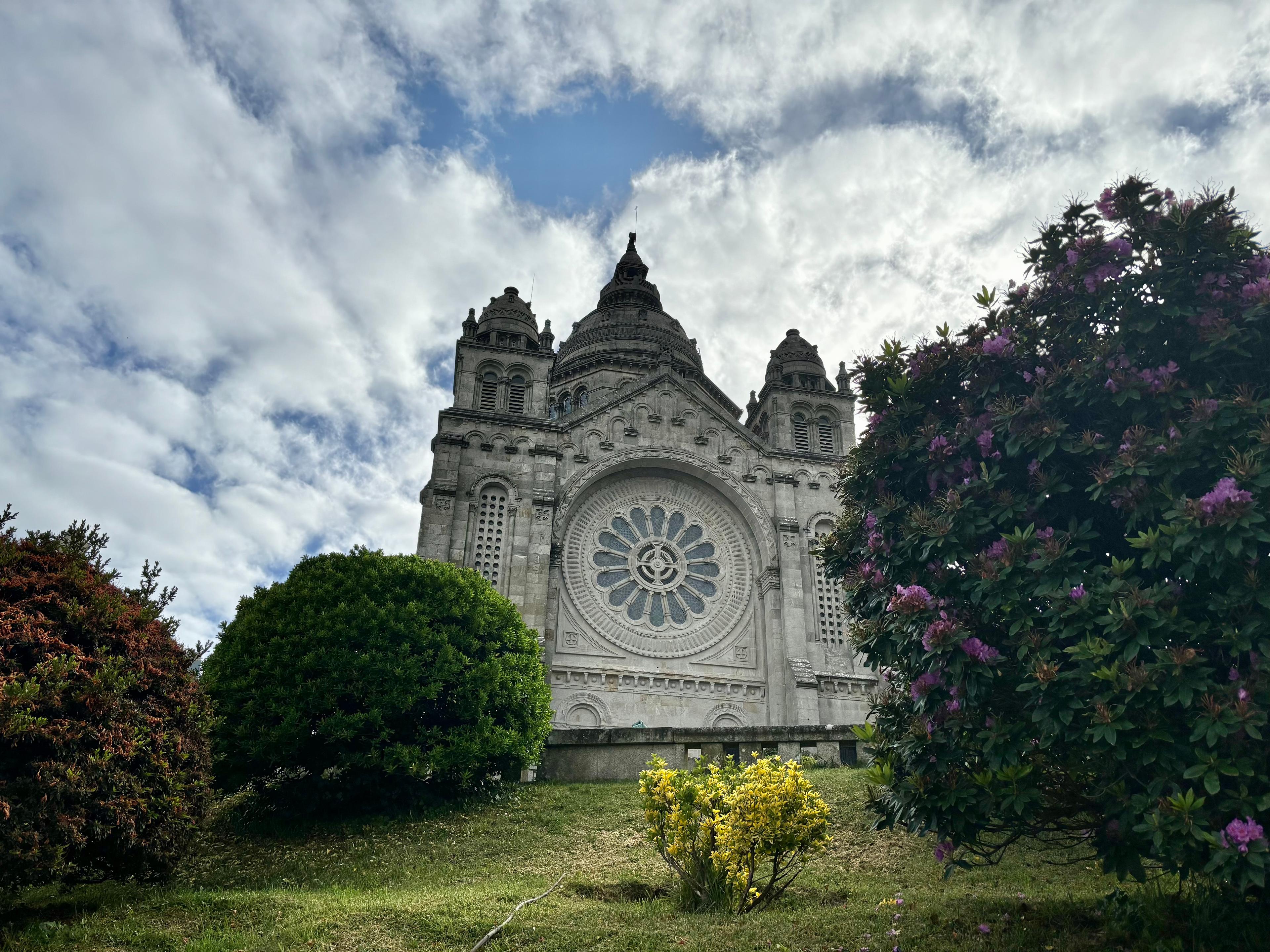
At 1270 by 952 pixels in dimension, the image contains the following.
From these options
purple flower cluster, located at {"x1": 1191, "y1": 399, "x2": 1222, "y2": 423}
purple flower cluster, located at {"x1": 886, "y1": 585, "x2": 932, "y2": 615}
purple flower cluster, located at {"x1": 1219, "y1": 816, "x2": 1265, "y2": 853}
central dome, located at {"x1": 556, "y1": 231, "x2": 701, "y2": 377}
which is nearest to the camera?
purple flower cluster, located at {"x1": 1219, "y1": 816, "x2": 1265, "y2": 853}

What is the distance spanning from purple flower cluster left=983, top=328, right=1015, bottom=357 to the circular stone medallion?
62.1ft

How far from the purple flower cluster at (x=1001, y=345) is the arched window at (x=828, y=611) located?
19.0 m

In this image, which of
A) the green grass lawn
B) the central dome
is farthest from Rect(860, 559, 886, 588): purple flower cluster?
the central dome

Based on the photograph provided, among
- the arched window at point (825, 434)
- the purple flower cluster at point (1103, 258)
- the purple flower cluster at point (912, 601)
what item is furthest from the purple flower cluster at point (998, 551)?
the arched window at point (825, 434)

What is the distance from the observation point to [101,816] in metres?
8.62

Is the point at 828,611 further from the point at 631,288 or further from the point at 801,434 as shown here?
the point at 631,288

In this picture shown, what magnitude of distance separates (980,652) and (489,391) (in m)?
24.6

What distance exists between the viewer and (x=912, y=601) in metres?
7.33

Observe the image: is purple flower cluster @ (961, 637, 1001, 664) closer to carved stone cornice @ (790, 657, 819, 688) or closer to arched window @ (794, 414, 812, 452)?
carved stone cornice @ (790, 657, 819, 688)

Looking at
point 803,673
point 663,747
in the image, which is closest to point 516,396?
point 803,673

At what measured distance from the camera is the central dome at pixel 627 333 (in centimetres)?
3688

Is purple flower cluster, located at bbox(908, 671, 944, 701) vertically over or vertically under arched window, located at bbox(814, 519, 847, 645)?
under

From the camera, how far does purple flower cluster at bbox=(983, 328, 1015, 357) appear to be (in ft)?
26.7

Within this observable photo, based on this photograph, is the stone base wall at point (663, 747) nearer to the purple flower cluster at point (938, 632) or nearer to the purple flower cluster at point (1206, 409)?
the purple flower cluster at point (938, 632)
